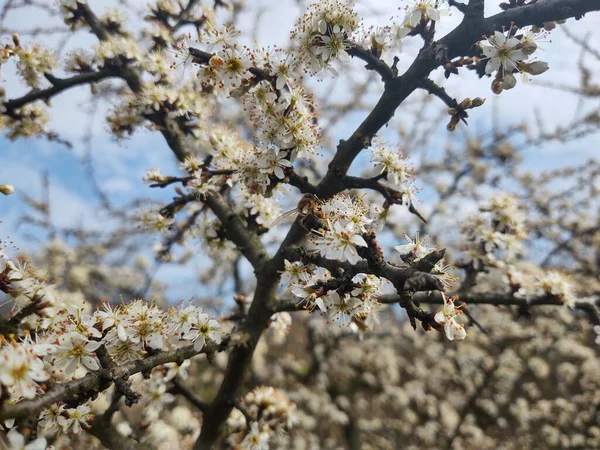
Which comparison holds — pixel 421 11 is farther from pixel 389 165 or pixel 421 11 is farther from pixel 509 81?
pixel 389 165

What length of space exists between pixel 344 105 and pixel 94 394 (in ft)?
30.3

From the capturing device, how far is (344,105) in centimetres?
984

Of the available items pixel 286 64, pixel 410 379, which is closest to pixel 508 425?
pixel 410 379

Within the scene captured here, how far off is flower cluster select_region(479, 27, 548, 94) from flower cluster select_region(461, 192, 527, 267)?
4.59ft

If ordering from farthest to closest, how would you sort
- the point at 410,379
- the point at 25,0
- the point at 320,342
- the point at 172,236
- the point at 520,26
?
the point at 410,379
the point at 320,342
the point at 25,0
the point at 172,236
the point at 520,26

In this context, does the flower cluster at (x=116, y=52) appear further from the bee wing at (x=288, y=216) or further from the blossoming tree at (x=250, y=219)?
the bee wing at (x=288, y=216)

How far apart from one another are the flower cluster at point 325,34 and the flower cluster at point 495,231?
1782 mm

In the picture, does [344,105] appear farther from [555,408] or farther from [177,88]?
[555,408]

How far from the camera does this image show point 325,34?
6.30 ft

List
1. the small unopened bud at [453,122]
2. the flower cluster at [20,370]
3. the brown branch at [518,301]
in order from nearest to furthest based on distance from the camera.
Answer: the flower cluster at [20,370], the small unopened bud at [453,122], the brown branch at [518,301]

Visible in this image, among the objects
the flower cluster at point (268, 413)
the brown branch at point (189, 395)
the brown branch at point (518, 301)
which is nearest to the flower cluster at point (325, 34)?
the brown branch at point (518, 301)

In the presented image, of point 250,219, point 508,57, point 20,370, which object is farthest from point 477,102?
point 20,370

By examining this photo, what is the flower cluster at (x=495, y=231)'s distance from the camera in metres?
2.97

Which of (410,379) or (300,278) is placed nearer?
(300,278)
